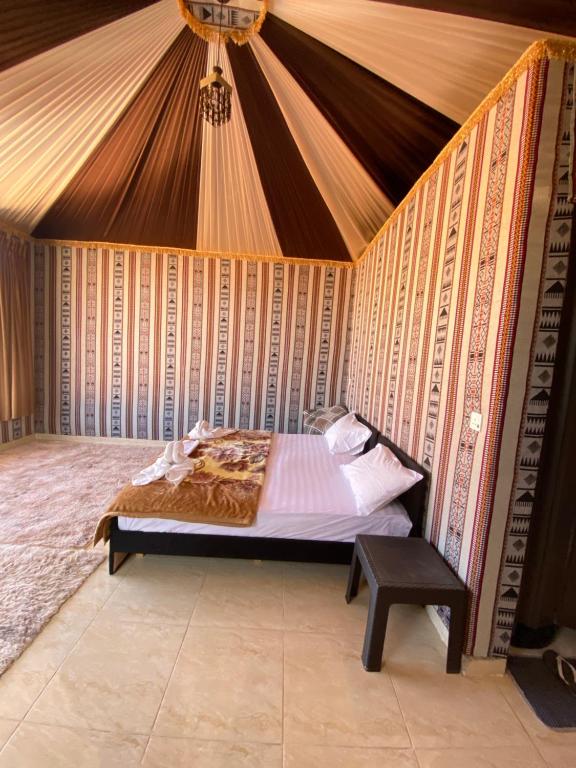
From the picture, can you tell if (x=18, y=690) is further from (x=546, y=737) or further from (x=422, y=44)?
(x=422, y=44)

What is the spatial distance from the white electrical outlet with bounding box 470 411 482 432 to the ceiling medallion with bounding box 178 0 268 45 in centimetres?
261

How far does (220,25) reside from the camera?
7.00 feet

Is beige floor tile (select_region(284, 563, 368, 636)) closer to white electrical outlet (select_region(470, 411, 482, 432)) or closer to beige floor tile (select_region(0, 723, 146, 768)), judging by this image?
beige floor tile (select_region(0, 723, 146, 768))

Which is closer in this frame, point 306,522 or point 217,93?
point 217,93

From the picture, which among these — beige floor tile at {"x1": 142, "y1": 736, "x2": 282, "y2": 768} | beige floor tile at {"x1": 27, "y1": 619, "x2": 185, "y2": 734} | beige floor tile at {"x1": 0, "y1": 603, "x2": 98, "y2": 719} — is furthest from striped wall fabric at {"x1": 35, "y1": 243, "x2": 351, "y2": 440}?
beige floor tile at {"x1": 142, "y1": 736, "x2": 282, "y2": 768}

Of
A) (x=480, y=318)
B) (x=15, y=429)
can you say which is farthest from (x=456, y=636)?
(x=15, y=429)

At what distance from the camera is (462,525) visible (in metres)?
1.78

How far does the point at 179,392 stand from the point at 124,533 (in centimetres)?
311

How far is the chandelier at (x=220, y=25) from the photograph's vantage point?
2.00 m

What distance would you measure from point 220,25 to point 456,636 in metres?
3.75

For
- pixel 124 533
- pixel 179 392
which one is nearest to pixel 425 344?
pixel 124 533

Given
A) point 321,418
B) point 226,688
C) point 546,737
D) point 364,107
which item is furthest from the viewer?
point 321,418

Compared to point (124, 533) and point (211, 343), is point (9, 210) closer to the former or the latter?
point (211, 343)

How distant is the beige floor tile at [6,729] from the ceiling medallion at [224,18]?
366cm
